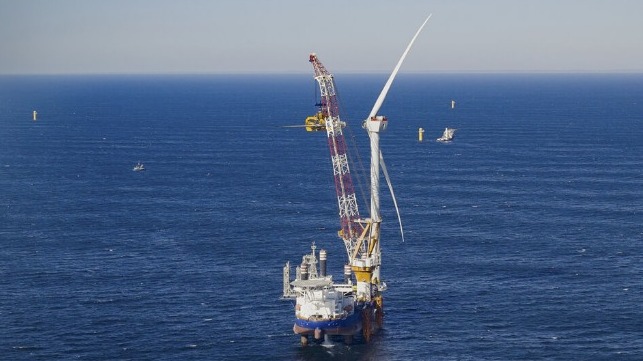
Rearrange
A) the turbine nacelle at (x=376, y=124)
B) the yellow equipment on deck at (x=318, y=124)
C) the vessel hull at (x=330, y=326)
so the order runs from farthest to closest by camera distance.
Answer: the yellow equipment on deck at (x=318, y=124) → the turbine nacelle at (x=376, y=124) → the vessel hull at (x=330, y=326)

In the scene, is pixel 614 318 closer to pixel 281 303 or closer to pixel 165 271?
pixel 281 303

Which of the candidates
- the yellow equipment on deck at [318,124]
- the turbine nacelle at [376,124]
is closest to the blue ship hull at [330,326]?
the turbine nacelle at [376,124]

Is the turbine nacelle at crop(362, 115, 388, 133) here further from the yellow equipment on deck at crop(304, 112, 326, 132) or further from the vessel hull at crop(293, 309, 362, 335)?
the vessel hull at crop(293, 309, 362, 335)

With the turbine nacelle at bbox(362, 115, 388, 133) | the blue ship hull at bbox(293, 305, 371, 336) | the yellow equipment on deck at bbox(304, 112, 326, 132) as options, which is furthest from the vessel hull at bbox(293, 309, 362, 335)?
the yellow equipment on deck at bbox(304, 112, 326, 132)

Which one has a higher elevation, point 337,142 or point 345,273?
point 337,142

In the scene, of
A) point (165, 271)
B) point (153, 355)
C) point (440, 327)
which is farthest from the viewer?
point (165, 271)

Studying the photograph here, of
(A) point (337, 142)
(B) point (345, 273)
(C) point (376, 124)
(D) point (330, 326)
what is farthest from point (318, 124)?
(D) point (330, 326)

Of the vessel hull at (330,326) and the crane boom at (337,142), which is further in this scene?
the crane boom at (337,142)

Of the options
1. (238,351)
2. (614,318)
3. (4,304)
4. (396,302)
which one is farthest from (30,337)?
(614,318)

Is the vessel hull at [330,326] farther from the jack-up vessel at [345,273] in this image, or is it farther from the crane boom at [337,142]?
the crane boom at [337,142]

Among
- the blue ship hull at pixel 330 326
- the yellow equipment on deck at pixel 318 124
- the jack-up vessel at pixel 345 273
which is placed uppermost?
the yellow equipment on deck at pixel 318 124

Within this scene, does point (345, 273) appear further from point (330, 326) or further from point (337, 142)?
point (337, 142)
